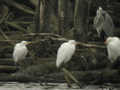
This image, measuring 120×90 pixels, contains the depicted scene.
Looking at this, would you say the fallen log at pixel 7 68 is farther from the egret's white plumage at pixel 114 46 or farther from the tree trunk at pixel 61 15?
the egret's white plumage at pixel 114 46

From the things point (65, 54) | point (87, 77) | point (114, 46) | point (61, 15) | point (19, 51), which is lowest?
point (87, 77)

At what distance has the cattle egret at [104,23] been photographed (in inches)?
663

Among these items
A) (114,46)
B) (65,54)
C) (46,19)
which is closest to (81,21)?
(65,54)

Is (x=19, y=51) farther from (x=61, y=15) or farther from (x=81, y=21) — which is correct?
(x=81, y=21)

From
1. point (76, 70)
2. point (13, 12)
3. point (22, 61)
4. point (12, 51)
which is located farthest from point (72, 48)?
point (13, 12)

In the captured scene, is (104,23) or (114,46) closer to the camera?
(114,46)

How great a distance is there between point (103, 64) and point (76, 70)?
837 mm

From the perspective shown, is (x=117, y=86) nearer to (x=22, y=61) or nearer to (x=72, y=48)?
(x=72, y=48)

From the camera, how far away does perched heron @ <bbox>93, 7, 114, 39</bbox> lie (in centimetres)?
1683

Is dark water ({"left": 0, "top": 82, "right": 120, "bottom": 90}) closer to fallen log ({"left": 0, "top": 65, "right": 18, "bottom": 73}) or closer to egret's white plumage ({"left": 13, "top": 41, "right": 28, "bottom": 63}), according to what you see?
fallen log ({"left": 0, "top": 65, "right": 18, "bottom": 73})

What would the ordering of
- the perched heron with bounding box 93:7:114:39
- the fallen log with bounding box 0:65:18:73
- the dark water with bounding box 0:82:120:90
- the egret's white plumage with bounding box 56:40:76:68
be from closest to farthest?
the dark water with bounding box 0:82:120:90
the egret's white plumage with bounding box 56:40:76:68
the fallen log with bounding box 0:65:18:73
the perched heron with bounding box 93:7:114:39

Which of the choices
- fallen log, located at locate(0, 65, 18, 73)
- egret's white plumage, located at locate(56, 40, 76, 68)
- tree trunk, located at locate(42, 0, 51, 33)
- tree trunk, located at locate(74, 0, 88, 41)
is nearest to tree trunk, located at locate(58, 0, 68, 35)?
tree trunk, located at locate(42, 0, 51, 33)

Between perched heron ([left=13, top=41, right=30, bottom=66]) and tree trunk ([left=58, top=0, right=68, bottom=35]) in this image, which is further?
tree trunk ([left=58, top=0, right=68, bottom=35])

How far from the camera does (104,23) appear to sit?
17078mm
